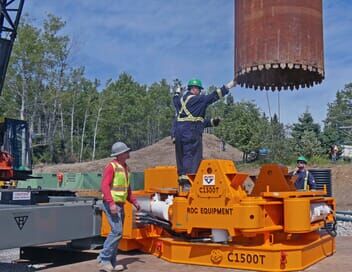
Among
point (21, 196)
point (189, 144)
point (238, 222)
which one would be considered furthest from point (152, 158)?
point (238, 222)

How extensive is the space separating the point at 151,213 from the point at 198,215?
3.53ft

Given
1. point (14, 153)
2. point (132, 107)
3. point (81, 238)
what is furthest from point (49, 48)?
point (81, 238)

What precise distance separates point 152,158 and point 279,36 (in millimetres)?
42166

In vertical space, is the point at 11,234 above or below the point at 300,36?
below

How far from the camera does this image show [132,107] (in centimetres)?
7862

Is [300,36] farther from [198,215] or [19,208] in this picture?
[19,208]

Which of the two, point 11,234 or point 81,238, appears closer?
point 11,234

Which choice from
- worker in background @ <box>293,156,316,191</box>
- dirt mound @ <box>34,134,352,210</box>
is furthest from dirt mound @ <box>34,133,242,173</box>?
worker in background @ <box>293,156,316,191</box>

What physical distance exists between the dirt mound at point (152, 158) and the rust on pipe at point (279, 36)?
34969 millimetres

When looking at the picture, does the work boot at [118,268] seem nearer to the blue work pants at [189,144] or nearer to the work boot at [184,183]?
the work boot at [184,183]

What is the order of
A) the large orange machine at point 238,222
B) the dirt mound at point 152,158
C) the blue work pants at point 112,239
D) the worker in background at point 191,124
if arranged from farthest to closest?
the dirt mound at point 152,158 → the worker in background at point 191,124 → the blue work pants at point 112,239 → the large orange machine at point 238,222

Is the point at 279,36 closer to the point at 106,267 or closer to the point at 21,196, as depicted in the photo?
the point at 106,267

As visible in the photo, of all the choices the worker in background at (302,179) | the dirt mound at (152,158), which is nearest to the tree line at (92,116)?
the dirt mound at (152,158)

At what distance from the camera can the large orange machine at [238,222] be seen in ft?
21.1
